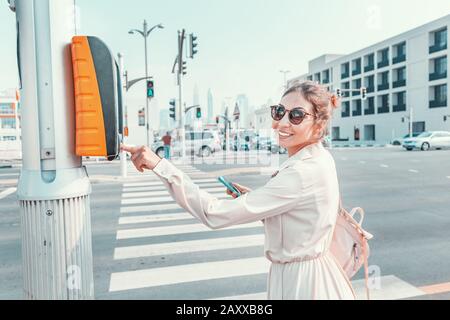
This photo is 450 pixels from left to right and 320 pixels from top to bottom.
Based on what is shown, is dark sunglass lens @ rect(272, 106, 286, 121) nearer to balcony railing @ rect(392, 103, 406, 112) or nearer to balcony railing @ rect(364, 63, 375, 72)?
balcony railing @ rect(392, 103, 406, 112)

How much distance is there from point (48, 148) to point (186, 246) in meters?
4.92

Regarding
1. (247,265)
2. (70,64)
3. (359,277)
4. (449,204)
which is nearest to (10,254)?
(247,265)

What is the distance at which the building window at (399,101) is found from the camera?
52.8 metres

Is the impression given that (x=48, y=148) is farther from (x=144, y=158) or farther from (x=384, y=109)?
(x=384, y=109)

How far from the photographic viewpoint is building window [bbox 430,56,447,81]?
1807 inches

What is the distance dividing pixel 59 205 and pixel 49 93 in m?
0.46

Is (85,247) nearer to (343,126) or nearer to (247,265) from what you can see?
(247,265)

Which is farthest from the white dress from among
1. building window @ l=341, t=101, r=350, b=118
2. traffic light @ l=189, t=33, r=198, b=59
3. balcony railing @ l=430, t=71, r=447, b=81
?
building window @ l=341, t=101, r=350, b=118

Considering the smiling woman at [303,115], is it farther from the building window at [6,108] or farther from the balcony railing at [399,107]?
the building window at [6,108]

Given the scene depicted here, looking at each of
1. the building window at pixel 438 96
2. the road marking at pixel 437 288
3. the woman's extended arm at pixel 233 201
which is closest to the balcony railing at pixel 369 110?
the building window at pixel 438 96

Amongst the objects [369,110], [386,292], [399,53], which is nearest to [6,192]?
[386,292]

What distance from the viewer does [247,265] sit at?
17.7 feet

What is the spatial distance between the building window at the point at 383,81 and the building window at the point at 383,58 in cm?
113
